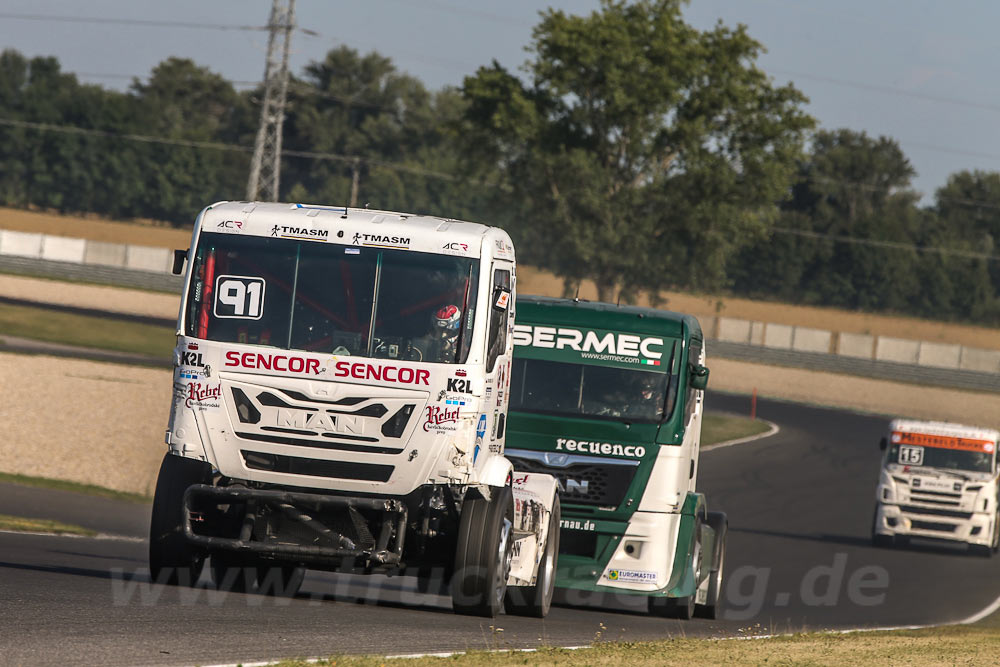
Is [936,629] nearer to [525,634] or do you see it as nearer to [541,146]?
[525,634]

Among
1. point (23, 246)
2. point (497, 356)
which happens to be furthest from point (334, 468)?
point (23, 246)

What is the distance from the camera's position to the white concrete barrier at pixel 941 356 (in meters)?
71.1

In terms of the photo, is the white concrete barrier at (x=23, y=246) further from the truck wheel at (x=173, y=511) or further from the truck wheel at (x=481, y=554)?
the truck wheel at (x=481, y=554)

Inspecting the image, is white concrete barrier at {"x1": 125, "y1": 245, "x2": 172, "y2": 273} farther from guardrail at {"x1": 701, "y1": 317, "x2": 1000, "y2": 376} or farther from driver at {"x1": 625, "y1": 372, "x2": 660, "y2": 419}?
driver at {"x1": 625, "y1": 372, "x2": 660, "y2": 419}

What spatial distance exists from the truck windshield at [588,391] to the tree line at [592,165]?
50.3 m

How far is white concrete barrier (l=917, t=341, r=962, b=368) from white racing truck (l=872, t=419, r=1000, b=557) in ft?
138

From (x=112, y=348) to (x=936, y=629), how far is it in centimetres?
4103

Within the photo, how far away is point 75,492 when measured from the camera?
2528 centimetres

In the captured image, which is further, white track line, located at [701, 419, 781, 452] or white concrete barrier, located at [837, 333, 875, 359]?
white concrete barrier, located at [837, 333, 875, 359]

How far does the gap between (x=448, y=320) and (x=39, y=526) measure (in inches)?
437

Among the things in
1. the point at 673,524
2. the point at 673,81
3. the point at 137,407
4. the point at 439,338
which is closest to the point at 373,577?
the point at 673,524

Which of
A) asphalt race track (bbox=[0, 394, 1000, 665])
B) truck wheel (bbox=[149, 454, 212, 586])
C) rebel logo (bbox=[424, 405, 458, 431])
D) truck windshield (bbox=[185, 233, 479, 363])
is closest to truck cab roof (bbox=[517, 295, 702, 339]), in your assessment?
asphalt race track (bbox=[0, 394, 1000, 665])

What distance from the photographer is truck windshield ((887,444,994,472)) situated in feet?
98.3

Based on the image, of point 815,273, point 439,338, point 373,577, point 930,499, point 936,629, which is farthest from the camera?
point 815,273
